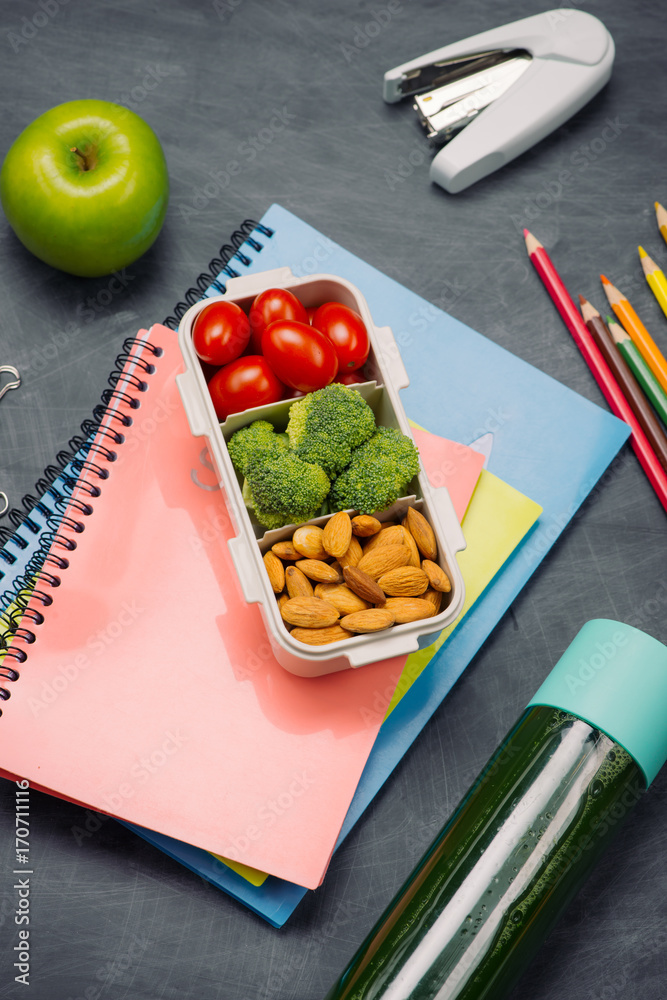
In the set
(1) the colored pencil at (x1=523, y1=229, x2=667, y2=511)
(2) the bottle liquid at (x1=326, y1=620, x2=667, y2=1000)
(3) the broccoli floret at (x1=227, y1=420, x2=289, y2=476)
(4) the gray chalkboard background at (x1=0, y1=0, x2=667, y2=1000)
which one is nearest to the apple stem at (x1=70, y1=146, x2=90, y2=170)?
(4) the gray chalkboard background at (x1=0, y1=0, x2=667, y2=1000)

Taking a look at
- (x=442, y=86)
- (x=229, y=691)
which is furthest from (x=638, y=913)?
(x=442, y=86)

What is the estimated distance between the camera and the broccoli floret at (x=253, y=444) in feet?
3.76

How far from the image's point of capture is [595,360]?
1.47 metres

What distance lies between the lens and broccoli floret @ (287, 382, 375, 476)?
1136 mm

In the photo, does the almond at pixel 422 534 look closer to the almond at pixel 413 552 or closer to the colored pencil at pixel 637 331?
the almond at pixel 413 552

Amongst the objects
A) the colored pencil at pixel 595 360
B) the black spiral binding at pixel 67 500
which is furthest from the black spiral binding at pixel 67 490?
the colored pencil at pixel 595 360

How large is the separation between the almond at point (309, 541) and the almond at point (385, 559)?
7 centimetres

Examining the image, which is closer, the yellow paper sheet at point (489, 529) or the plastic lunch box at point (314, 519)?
the plastic lunch box at point (314, 519)

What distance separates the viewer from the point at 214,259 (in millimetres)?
1464

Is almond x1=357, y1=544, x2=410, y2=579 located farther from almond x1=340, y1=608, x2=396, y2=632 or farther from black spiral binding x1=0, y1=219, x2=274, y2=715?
black spiral binding x1=0, y1=219, x2=274, y2=715
